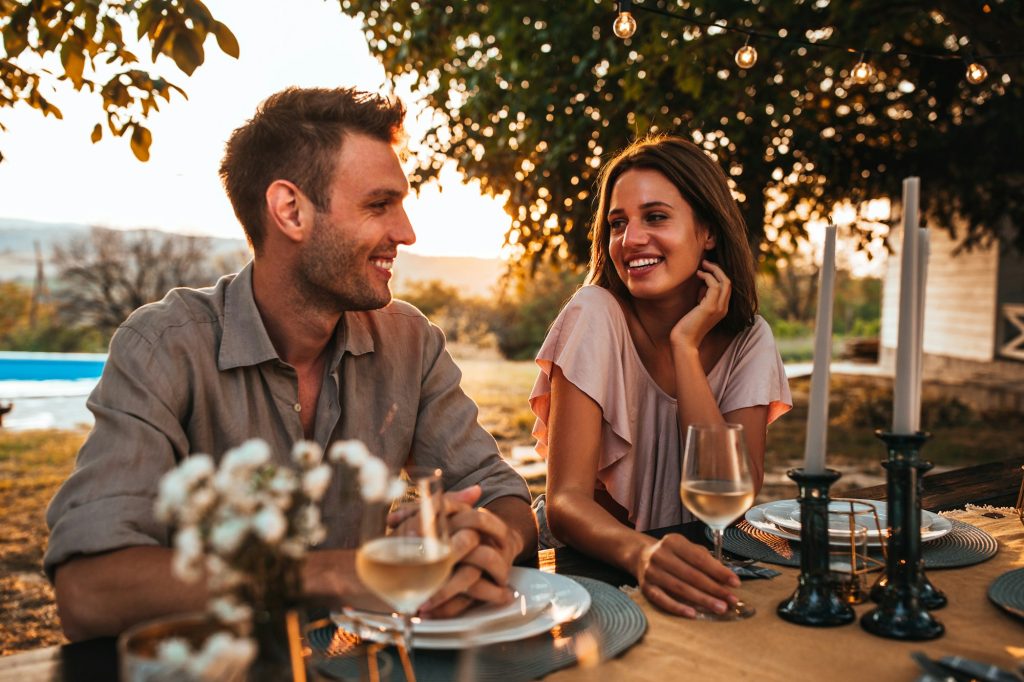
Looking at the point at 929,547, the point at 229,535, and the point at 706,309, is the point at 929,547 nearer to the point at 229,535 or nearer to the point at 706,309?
the point at 706,309

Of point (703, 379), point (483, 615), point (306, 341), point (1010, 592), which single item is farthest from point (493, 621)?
point (703, 379)

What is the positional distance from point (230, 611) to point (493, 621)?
63 cm

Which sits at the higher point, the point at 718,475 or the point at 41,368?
the point at 718,475

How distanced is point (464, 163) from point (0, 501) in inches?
188

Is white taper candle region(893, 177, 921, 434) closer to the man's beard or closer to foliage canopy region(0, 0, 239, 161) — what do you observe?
the man's beard

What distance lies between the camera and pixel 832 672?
113cm

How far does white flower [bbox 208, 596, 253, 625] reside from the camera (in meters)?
0.65

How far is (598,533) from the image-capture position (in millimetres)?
1710

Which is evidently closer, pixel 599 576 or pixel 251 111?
pixel 599 576

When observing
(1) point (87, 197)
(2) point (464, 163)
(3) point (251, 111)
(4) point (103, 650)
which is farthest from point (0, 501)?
(1) point (87, 197)

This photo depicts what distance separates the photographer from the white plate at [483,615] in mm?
1188

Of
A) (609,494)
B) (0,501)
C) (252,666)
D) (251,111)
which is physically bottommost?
(0,501)

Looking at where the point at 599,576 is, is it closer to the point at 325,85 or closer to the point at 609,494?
the point at 609,494

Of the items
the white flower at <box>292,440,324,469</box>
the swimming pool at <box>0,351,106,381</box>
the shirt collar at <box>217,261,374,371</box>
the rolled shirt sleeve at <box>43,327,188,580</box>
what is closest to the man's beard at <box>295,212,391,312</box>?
the shirt collar at <box>217,261,374,371</box>
